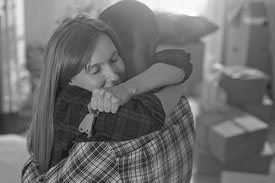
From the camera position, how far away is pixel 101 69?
81 centimetres

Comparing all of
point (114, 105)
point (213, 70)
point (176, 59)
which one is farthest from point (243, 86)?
point (114, 105)

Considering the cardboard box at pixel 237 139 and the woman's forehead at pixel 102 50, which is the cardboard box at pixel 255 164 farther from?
the woman's forehead at pixel 102 50

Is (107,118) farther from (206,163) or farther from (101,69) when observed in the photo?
(206,163)

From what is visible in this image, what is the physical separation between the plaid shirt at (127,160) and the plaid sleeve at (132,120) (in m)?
0.02

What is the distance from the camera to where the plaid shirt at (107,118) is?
750 mm

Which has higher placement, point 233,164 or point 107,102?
point 107,102

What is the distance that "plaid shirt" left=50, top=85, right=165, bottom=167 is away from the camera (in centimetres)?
75

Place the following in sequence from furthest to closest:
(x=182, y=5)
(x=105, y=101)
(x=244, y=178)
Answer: (x=182, y=5) < (x=244, y=178) < (x=105, y=101)

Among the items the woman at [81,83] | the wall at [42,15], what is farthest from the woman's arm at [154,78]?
the wall at [42,15]

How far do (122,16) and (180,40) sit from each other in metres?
2.06

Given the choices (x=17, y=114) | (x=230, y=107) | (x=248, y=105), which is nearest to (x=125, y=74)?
(x=230, y=107)

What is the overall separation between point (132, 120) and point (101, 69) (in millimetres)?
130

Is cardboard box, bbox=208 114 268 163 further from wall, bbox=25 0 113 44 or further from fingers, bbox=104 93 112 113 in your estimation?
wall, bbox=25 0 113 44

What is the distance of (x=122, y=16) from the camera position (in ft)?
2.89
